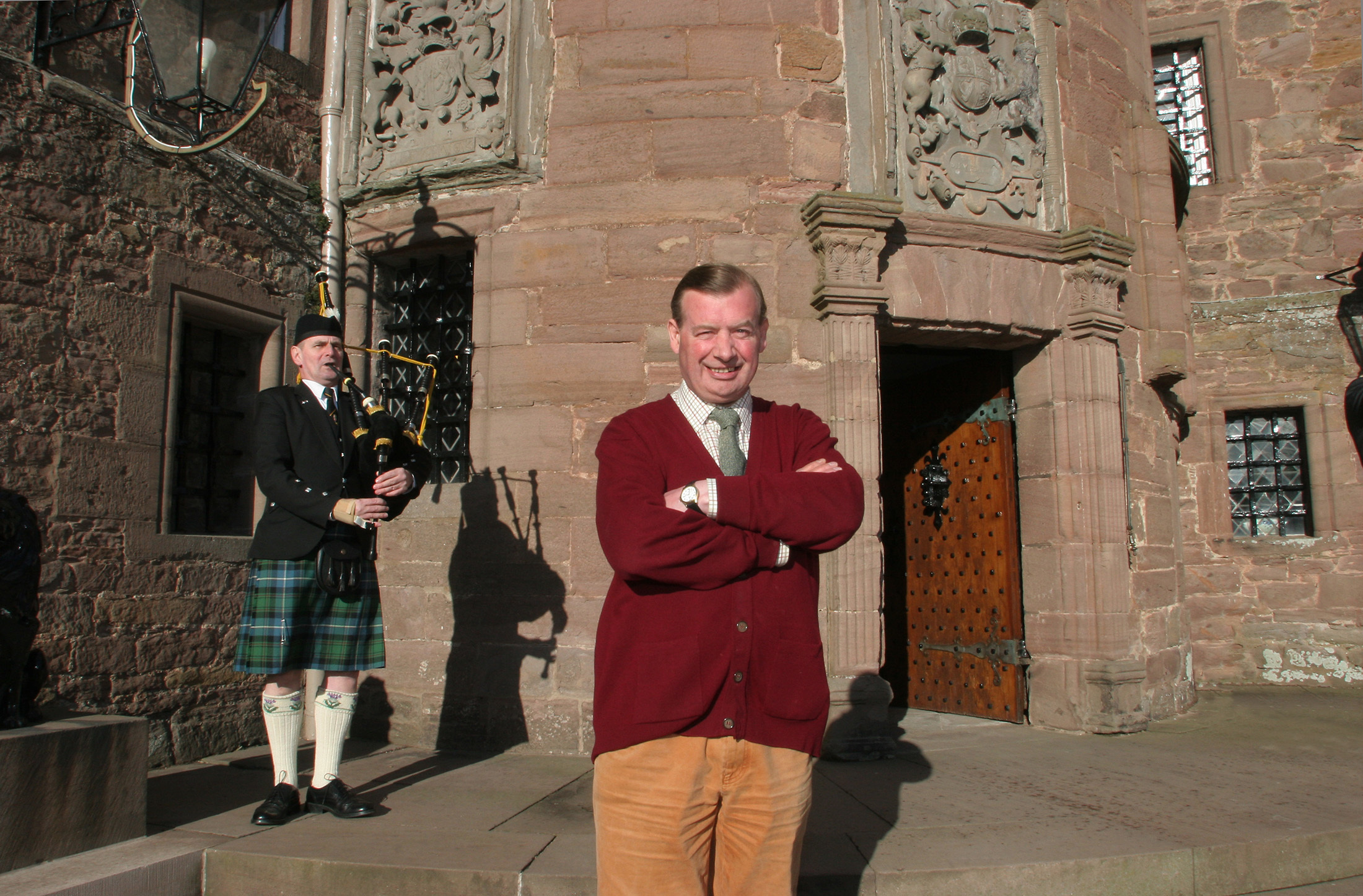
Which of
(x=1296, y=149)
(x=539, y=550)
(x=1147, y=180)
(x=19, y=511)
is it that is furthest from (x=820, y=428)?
(x=1296, y=149)

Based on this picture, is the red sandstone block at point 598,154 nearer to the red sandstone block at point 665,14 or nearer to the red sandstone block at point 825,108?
the red sandstone block at point 665,14

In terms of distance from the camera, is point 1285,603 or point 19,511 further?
point 1285,603

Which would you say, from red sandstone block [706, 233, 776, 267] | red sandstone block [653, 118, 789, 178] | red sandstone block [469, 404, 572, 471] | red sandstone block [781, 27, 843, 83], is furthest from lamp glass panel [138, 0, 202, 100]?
red sandstone block [781, 27, 843, 83]

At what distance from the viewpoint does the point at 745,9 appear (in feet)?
18.2

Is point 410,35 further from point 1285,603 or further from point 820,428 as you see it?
point 1285,603

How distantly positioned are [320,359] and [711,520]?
2.39 meters

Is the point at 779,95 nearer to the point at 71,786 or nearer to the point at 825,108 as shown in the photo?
the point at 825,108

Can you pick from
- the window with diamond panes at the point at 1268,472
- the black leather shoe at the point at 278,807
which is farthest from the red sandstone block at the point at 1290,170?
the black leather shoe at the point at 278,807

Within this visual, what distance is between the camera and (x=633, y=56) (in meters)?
5.54

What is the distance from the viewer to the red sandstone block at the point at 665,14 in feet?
18.1

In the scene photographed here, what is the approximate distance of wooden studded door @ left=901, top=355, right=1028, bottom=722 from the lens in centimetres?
623

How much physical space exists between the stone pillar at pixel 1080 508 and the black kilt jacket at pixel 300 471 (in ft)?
13.5

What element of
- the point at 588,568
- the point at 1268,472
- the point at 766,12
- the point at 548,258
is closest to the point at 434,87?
the point at 548,258

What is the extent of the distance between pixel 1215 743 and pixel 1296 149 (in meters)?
6.87
